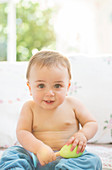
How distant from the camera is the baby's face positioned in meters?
0.89

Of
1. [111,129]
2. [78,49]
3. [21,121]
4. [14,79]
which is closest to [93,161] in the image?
[21,121]

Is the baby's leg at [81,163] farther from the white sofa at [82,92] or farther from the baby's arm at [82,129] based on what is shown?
the white sofa at [82,92]

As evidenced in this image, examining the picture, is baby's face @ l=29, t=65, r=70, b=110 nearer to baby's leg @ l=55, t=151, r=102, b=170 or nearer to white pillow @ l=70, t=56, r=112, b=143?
baby's leg @ l=55, t=151, r=102, b=170

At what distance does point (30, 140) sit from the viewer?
869mm

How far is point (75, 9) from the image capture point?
336 centimetres

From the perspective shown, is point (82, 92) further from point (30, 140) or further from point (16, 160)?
point (16, 160)

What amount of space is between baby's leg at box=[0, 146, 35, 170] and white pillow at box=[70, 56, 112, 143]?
0.49m

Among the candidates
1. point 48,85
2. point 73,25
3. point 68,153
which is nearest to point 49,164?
point 68,153

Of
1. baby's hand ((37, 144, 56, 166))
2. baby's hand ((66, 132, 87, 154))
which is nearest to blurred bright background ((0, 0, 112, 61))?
baby's hand ((66, 132, 87, 154))

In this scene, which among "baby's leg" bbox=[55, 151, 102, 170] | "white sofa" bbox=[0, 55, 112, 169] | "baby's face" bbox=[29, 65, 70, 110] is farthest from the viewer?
"white sofa" bbox=[0, 55, 112, 169]

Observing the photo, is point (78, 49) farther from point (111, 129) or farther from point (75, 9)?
point (111, 129)

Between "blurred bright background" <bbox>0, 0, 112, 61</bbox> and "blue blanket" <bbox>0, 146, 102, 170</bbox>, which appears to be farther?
"blurred bright background" <bbox>0, 0, 112, 61</bbox>

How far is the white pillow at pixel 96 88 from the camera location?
125cm

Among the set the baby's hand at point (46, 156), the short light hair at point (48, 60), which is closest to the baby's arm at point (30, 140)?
the baby's hand at point (46, 156)
